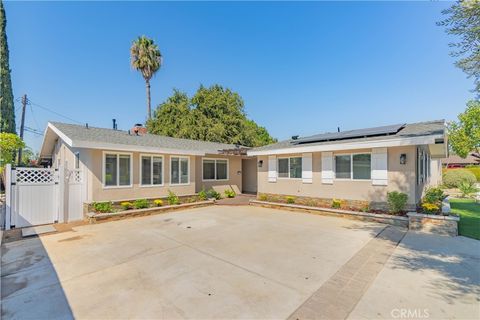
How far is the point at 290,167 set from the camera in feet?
40.4

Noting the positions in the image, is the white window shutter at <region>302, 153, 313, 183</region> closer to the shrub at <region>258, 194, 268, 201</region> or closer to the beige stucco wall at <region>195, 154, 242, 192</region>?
the shrub at <region>258, 194, 268, 201</region>

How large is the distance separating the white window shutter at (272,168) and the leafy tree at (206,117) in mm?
14550

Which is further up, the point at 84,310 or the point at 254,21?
the point at 254,21

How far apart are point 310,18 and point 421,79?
22.4 feet

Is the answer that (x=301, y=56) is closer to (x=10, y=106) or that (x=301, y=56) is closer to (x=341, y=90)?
(x=341, y=90)

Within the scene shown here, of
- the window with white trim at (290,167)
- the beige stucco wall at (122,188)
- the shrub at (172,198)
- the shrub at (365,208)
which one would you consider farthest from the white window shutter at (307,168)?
the shrub at (172,198)

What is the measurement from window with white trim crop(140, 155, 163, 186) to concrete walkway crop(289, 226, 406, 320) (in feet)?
30.9

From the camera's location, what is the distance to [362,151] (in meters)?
9.82

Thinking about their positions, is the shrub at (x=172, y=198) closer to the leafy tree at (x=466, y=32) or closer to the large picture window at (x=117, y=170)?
the large picture window at (x=117, y=170)

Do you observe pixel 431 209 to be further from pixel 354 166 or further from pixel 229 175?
pixel 229 175

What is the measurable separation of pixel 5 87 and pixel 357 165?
28.1m

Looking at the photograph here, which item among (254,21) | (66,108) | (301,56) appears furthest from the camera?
(66,108)

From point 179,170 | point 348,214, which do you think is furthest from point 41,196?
point 348,214

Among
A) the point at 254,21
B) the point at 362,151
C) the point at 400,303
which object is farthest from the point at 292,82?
the point at 400,303
